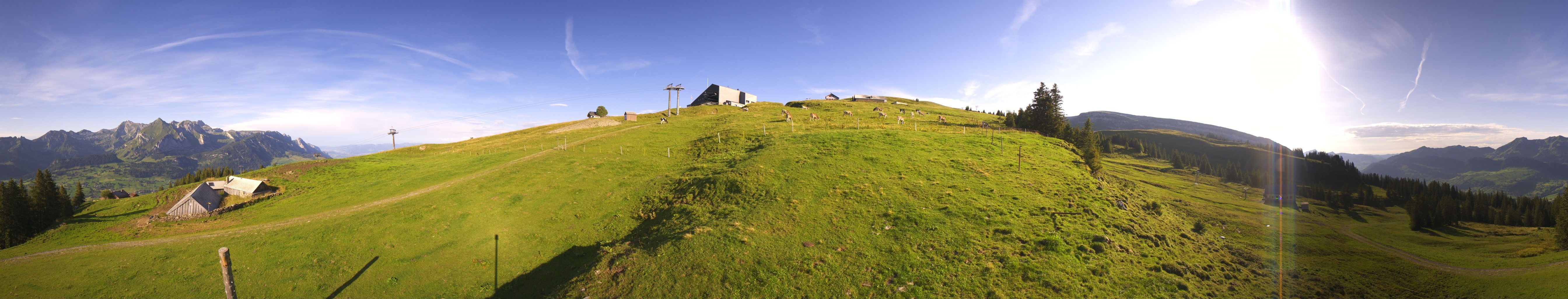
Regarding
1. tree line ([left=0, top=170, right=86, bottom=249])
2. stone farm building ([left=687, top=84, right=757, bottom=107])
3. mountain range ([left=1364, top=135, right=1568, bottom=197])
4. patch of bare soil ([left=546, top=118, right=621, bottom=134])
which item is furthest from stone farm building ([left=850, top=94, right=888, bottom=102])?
mountain range ([left=1364, top=135, right=1568, bottom=197])

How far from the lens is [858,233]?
19219 mm

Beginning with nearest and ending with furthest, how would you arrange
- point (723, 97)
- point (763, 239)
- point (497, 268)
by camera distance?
point (763, 239) → point (497, 268) → point (723, 97)

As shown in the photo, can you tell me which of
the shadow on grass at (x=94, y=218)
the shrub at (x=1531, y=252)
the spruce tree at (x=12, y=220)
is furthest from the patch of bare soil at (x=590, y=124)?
the shrub at (x=1531, y=252)

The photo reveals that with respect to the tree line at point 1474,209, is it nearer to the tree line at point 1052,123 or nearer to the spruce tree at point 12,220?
the tree line at point 1052,123

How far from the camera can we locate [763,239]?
18766 millimetres

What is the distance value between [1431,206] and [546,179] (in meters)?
54.0

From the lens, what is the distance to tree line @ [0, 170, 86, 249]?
25.8 m

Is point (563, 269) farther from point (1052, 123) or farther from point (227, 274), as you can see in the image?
point (1052, 123)

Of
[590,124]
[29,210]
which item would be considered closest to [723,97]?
[590,124]

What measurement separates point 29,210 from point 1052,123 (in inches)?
3223

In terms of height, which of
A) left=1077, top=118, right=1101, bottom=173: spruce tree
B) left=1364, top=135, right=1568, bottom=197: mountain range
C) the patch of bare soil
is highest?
the patch of bare soil

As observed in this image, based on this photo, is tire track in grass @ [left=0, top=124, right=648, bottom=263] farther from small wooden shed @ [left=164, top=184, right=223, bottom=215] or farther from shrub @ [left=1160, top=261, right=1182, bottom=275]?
shrub @ [left=1160, top=261, right=1182, bottom=275]

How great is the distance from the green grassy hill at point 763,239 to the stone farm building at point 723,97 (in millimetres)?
51757

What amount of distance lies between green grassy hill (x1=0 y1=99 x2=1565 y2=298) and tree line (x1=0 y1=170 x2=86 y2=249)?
1.15 metres
